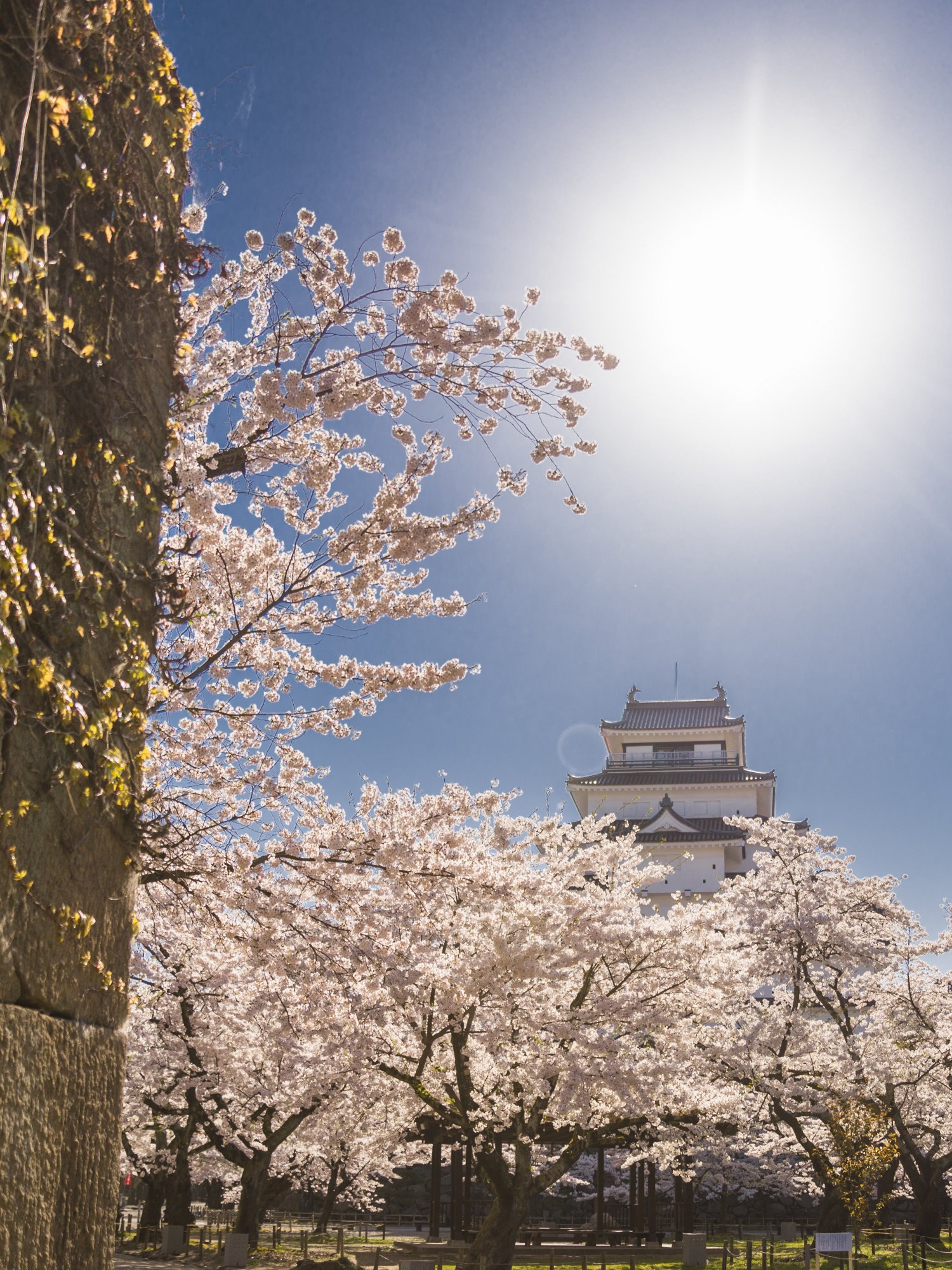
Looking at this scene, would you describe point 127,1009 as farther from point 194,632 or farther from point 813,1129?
point 813,1129

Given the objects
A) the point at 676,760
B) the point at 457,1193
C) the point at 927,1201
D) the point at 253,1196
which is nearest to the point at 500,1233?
the point at 457,1193

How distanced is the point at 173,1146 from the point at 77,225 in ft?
68.1

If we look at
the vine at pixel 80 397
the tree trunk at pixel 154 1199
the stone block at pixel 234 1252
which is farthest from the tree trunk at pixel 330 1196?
the vine at pixel 80 397

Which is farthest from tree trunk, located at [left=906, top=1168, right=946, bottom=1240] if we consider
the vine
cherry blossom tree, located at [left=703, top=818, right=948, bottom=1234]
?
the vine

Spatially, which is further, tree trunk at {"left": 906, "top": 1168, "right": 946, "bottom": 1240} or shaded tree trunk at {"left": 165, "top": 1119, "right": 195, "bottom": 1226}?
shaded tree trunk at {"left": 165, "top": 1119, "right": 195, "bottom": 1226}

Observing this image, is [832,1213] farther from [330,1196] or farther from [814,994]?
[330,1196]

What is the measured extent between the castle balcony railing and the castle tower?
5cm

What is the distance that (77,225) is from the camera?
2.85m

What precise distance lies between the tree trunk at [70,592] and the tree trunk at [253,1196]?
16532 millimetres

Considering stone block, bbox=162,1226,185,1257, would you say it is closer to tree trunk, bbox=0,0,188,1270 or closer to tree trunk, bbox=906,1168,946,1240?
tree trunk, bbox=906,1168,946,1240

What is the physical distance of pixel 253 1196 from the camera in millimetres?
17469

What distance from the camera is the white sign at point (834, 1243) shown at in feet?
38.2

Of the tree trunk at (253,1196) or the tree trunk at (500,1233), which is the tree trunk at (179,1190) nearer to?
the tree trunk at (253,1196)

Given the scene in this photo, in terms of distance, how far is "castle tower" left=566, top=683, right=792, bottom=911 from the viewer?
37.5 metres
